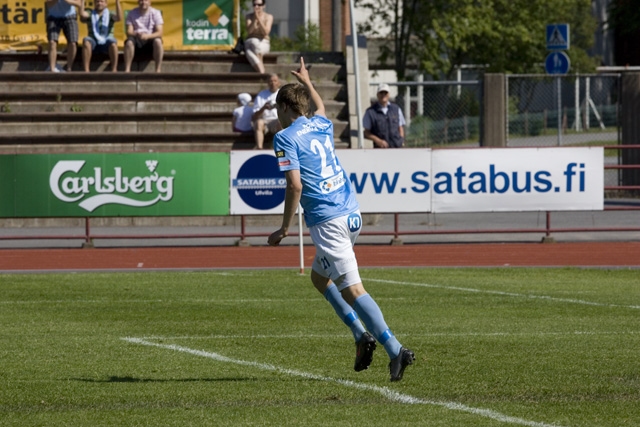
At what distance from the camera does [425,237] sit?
20469 mm

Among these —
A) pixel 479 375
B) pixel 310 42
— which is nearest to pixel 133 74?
pixel 479 375

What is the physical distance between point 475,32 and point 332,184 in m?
33.8

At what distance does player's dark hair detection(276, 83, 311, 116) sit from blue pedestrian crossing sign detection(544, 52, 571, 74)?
21586 millimetres

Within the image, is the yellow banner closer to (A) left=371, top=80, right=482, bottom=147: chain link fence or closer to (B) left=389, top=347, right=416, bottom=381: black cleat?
(A) left=371, top=80, right=482, bottom=147: chain link fence

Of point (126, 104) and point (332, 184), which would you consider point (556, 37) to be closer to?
point (126, 104)

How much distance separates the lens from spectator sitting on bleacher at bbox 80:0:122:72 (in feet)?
81.4

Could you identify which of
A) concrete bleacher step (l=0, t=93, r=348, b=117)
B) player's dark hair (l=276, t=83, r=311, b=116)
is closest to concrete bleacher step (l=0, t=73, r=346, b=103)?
concrete bleacher step (l=0, t=93, r=348, b=117)

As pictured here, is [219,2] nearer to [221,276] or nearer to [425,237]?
[425,237]

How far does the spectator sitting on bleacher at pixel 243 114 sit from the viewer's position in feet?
76.3

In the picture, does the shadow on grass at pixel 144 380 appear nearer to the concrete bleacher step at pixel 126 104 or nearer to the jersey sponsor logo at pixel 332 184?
the jersey sponsor logo at pixel 332 184

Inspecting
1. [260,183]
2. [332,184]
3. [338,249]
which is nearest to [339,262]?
[338,249]

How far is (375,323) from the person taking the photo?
7305 millimetres

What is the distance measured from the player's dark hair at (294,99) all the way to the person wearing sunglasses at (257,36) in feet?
58.1

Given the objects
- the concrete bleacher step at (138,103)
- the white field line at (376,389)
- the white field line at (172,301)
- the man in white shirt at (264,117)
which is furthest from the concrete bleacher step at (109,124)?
the white field line at (376,389)
